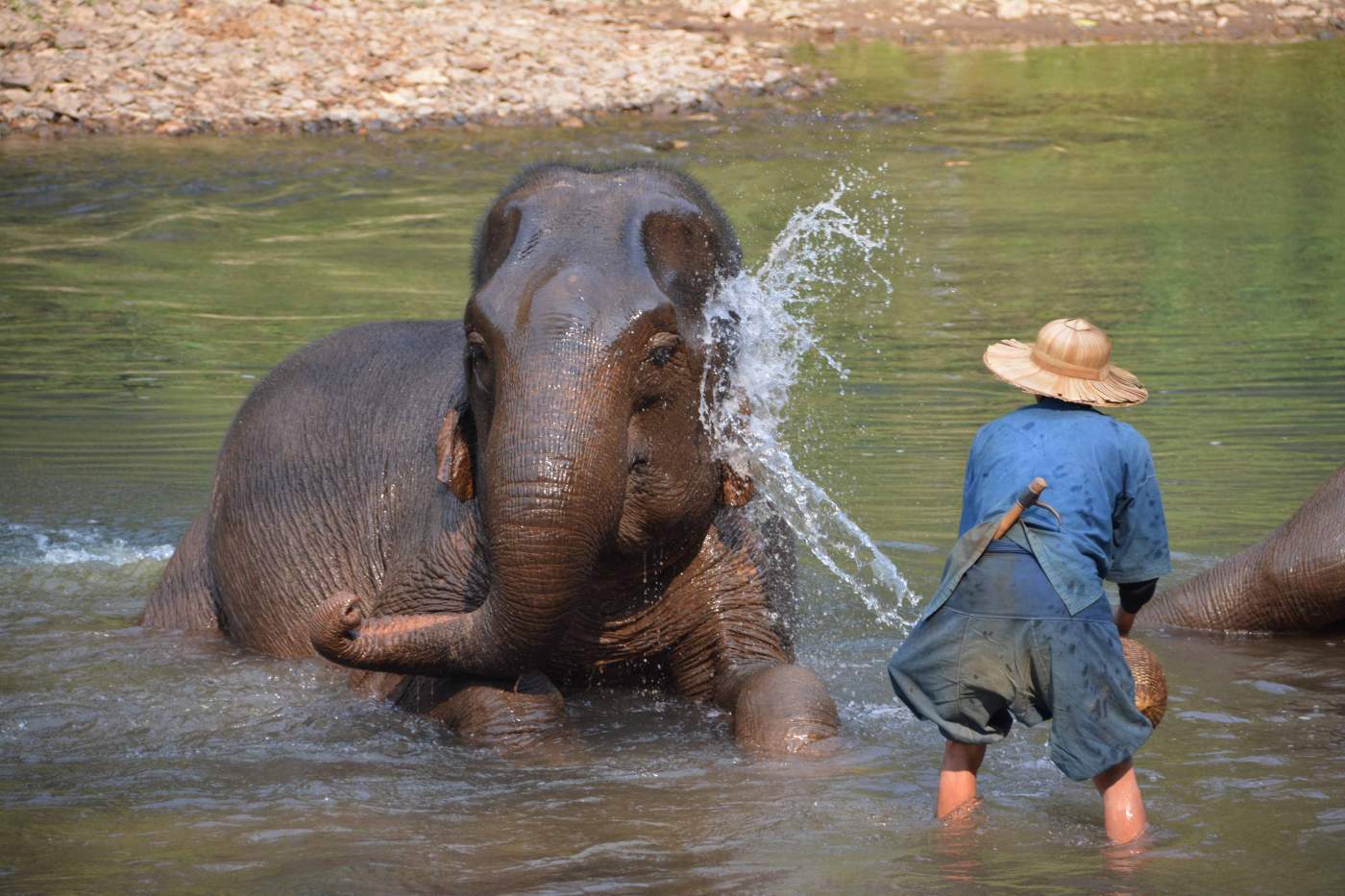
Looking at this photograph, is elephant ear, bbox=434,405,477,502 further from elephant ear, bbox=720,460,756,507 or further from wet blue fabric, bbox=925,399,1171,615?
wet blue fabric, bbox=925,399,1171,615

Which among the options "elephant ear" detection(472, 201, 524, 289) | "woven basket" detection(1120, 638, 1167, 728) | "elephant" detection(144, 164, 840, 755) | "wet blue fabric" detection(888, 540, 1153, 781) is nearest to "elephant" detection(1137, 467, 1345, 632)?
"elephant" detection(144, 164, 840, 755)

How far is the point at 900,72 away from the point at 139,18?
9194 millimetres

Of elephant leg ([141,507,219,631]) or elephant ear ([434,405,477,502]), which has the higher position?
elephant ear ([434,405,477,502])

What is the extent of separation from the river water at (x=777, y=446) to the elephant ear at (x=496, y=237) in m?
1.24

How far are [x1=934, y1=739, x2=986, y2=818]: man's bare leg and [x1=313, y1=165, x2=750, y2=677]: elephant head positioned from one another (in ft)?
3.55

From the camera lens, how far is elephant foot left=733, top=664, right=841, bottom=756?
19.4ft

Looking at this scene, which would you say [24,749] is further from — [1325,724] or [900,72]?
[900,72]

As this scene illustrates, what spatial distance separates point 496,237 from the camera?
19.7 feet

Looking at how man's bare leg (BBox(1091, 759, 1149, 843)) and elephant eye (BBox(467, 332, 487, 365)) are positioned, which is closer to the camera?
man's bare leg (BBox(1091, 759, 1149, 843))

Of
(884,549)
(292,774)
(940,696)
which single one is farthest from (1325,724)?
(292,774)

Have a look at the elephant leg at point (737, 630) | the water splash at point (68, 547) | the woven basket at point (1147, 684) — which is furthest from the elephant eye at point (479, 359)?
the water splash at point (68, 547)

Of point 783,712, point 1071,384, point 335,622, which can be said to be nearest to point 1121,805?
point 1071,384

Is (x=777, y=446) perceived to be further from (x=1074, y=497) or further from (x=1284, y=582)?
(x=1284, y=582)

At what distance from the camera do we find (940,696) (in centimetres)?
521
